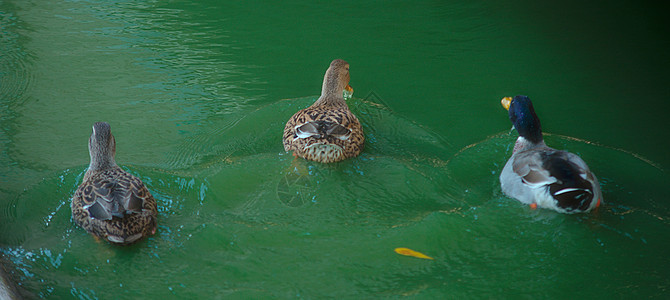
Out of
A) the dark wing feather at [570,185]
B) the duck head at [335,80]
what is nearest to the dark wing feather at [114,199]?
the duck head at [335,80]

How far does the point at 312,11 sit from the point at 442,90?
2.91 meters

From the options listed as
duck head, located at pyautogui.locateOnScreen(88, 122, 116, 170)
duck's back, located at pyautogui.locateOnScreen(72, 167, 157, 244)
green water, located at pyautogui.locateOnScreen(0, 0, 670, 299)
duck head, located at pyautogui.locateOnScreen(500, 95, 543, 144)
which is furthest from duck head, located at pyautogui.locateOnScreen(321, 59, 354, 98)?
duck's back, located at pyautogui.locateOnScreen(72, 167, 157, 244)

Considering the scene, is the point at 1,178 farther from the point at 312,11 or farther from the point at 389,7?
the point at 389,7

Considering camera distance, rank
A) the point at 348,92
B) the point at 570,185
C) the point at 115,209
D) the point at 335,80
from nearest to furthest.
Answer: the point at 115,209 → the point at 570,185 → the point at 335,80 → the point at 348,92

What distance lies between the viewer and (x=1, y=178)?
15.7ft

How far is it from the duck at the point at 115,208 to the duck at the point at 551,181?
282cm

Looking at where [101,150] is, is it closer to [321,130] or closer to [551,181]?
[321,130]

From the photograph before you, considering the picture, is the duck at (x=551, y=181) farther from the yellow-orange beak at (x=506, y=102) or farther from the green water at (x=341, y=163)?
the yellow-orange beak at (x=506, y=102)

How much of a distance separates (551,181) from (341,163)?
1726 mm

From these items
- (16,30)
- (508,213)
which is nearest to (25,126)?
(16,30)

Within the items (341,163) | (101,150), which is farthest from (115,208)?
(341,163)

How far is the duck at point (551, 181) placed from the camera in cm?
420

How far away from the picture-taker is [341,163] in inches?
195

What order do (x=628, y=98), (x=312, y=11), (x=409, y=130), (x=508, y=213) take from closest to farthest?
1. (x=508, y=213)
2. (x=409, y=130)
3. (x=628, y=98)
4. (x=312, y=11)
